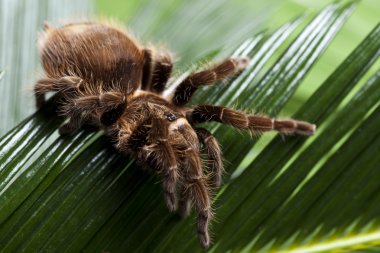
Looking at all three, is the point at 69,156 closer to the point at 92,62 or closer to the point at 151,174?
the point at 151,174

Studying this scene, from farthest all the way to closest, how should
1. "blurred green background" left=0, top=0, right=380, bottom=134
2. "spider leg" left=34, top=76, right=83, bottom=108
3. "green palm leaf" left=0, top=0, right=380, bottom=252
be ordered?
"blurred green background" left=0, top=0, right=380, bottom=134, "spider leg" left=34, top=76, right=83, bottom=108, "green palm leaf" left=0, top=0, right=380, bottom=252

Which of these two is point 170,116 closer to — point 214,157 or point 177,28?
point 214,157

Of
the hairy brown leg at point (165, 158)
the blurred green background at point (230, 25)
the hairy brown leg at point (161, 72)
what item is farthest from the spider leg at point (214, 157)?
the blurred green background at point (230, 25)

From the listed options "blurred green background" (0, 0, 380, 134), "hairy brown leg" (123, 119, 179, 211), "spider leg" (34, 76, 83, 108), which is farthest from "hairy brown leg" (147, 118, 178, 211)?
"blurred green background" (0, 0, 380, 134)

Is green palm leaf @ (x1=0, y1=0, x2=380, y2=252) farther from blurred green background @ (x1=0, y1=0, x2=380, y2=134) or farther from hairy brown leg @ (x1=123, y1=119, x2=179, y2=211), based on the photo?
blurred green background @ (x1=0, y1=0, x2=380, y2=134)

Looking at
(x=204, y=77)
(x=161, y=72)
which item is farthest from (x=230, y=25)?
(x=204, y=77)

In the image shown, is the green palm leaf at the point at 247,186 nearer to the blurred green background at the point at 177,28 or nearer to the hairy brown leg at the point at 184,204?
the hairy brown leg at the point at 184,204
